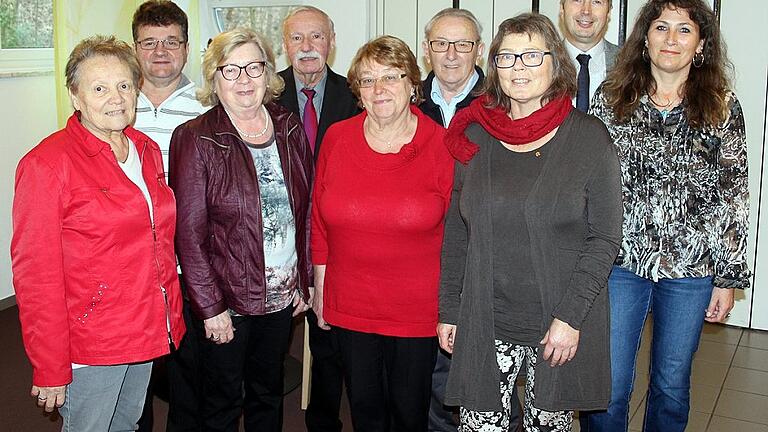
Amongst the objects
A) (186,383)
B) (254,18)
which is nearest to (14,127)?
(254,18)

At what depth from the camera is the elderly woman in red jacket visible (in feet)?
7.43

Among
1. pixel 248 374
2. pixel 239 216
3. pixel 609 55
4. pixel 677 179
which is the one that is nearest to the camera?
pixel 677 179

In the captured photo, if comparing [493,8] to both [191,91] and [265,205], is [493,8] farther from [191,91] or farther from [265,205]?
[265,205]

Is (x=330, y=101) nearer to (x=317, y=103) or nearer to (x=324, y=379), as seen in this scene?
(x=317, y=103)

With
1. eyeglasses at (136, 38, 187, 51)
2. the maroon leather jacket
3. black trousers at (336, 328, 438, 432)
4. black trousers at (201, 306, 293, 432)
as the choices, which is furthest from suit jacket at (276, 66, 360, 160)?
black trousers at (336, 328, 438, 432)

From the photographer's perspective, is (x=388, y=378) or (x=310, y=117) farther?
(x=310, y=117)

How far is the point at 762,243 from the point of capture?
5.03 m

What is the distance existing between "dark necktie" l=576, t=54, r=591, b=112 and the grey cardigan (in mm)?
841

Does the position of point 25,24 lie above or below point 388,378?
above

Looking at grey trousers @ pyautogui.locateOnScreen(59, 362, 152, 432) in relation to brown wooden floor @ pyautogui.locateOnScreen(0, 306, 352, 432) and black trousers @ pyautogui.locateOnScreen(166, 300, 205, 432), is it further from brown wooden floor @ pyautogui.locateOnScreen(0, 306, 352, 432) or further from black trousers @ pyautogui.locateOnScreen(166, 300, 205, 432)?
brown wooden floor @ pyautogui.locateOnScreen(0, 306, 352, 432)

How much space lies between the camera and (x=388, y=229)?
2635 millimetres

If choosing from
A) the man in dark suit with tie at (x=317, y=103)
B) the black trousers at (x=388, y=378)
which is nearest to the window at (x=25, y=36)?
the man in dark suit with tie at (x=317, y=103)

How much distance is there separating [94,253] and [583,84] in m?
1.98

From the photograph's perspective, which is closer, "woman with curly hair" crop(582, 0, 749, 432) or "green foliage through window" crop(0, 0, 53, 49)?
"woman with curly hair" crop(582, 0, 749, 432)
